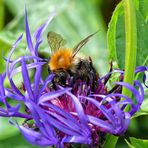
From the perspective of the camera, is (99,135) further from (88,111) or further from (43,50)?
(43,50)

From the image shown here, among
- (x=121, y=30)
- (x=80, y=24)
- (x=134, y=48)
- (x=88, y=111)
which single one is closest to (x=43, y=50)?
(x=121, y=30)

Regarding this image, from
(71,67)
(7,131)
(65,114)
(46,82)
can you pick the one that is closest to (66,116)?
(65,114)

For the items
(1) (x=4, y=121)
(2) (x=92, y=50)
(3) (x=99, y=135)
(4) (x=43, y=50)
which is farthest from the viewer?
(2) (x=92, y=50)

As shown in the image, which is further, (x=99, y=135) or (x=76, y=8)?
(x=76, y=8)

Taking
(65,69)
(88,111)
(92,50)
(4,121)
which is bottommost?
(4,121)

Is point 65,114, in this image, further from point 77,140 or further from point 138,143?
point 138,143

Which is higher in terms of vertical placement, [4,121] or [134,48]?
[134,48]
